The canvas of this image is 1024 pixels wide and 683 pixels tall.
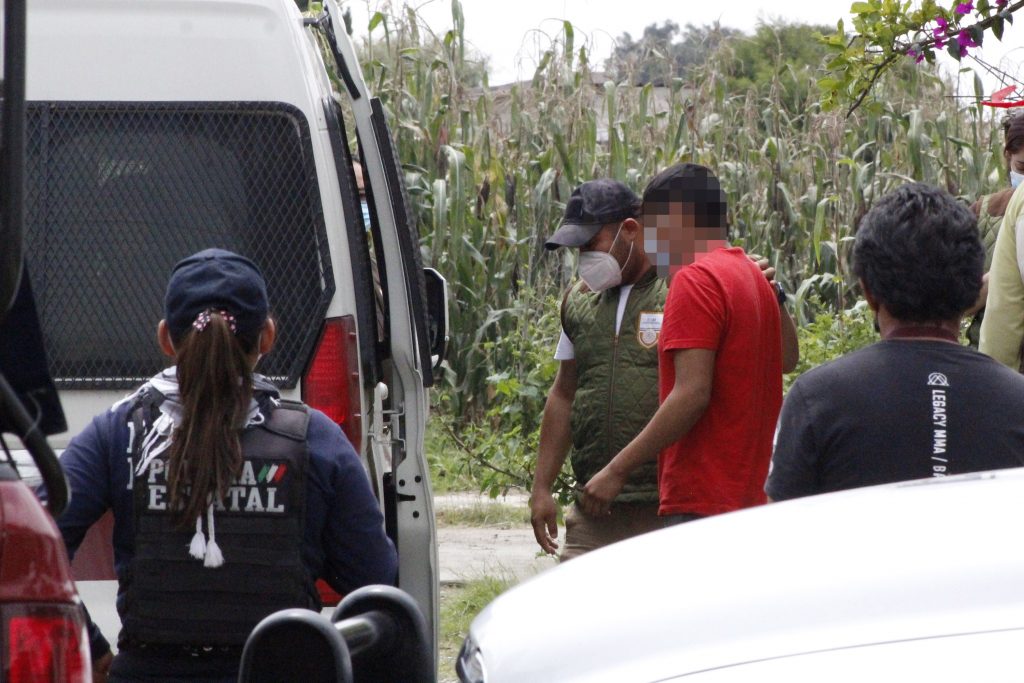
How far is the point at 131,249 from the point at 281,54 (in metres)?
0.64

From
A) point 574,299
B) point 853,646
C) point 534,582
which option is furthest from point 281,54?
point 853,646

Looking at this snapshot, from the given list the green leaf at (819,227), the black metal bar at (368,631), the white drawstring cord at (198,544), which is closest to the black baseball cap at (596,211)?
the white drawstring cord at (198,544)

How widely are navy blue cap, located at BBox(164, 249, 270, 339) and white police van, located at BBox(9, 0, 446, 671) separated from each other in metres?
0.91

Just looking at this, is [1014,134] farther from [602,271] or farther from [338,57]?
[338,57]

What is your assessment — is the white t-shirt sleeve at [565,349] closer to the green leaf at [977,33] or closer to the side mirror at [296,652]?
the green leaf at [977,33]

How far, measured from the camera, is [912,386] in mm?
2725

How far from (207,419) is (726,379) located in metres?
1.59

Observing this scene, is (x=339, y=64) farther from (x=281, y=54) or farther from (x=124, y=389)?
(x=124, y=389)

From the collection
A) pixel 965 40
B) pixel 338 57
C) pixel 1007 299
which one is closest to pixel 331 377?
pixel 338 57

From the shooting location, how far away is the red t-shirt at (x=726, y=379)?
376 cm

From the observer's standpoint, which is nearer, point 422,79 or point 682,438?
point 682,438

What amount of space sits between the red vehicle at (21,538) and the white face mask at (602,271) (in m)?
2.44

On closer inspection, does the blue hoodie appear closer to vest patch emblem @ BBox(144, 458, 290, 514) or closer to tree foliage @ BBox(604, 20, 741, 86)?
vest patch emblem @ BBox(144, 458, 290, 514)

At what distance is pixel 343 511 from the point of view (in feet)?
9.25
